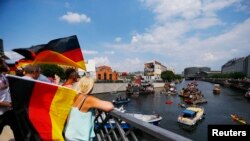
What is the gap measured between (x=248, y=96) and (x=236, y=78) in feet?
221

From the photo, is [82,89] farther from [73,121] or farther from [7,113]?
[7,113]

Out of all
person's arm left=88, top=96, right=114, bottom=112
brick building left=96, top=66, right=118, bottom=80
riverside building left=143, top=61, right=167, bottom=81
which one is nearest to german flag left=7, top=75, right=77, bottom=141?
person's arm left=88, top=96, right=114, bottom=112

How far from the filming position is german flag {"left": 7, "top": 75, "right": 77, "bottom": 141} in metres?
2.47

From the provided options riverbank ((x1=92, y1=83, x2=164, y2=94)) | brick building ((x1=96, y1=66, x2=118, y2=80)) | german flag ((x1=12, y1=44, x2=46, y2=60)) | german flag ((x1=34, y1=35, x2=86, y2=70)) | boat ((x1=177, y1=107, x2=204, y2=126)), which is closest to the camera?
german flag ((x1=34, y1=35, x2=86, y2=70))

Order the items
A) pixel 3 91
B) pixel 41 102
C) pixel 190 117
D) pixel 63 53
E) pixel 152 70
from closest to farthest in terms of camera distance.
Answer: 1. pixel 41 102
2. pixel 3 91
3. pixel 63 53
4. pixel 190 117
5. pixel 152 70

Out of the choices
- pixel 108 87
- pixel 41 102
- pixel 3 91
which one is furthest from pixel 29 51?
pixel 108 87

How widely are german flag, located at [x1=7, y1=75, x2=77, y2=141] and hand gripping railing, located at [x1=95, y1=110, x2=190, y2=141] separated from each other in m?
0.55

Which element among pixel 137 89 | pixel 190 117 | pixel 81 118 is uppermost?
pixel 81 118

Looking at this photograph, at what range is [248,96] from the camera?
2736 inches

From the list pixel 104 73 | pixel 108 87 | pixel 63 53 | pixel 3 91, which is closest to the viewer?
pixel 3 91

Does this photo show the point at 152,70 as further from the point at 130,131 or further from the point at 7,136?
the point at 130,131

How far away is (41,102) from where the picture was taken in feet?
8.16

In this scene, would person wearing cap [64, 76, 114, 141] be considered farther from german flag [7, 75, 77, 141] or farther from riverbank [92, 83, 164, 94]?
riverbank [92, 83, 164, 94]

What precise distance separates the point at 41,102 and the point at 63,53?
2.68 m
